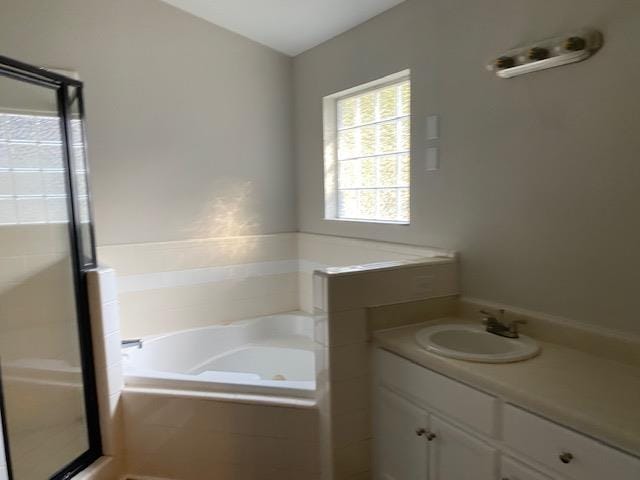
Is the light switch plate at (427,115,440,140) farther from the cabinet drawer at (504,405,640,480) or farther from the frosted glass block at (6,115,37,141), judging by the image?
the frosted glass block at (6,115,37,141)

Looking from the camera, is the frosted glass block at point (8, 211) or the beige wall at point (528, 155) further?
the frosted glass block at point (8, 211)

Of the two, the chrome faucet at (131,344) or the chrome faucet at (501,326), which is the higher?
the chrome faucet at (501,326)

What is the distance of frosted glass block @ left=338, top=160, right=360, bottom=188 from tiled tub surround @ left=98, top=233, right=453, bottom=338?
0.41 m

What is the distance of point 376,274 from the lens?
6.39ft

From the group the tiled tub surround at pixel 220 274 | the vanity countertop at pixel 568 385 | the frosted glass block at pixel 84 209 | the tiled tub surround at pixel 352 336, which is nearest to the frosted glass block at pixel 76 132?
the frosted glass block at pixel 84 209

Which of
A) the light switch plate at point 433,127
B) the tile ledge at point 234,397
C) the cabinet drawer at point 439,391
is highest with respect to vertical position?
the light switch plate at point 433,127

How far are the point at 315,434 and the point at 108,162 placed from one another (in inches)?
82.7

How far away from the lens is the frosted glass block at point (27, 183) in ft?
7.63

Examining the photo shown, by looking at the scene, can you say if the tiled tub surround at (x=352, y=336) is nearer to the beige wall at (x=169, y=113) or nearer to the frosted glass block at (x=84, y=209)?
the frosted glass block at (x=84, y=209)

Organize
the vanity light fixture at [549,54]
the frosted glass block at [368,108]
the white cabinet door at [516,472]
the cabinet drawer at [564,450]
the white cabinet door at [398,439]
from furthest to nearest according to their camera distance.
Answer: the frosted glass block at [368,108] → the white cabinet door at [398,439] → the vanity light fixture at [549,54] → the white cabinet door at [516,472] → the cabinet drawer at [564,450]

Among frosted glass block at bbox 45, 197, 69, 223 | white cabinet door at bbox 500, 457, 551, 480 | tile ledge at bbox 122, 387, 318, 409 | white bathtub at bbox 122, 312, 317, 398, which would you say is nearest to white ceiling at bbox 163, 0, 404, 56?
frosted glass block at bbox 45, 197, 69, 223

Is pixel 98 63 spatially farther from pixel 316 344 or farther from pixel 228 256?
pixel 316 344

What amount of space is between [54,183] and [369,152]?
1841mm

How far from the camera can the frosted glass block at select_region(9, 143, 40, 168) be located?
2326 millimetres
